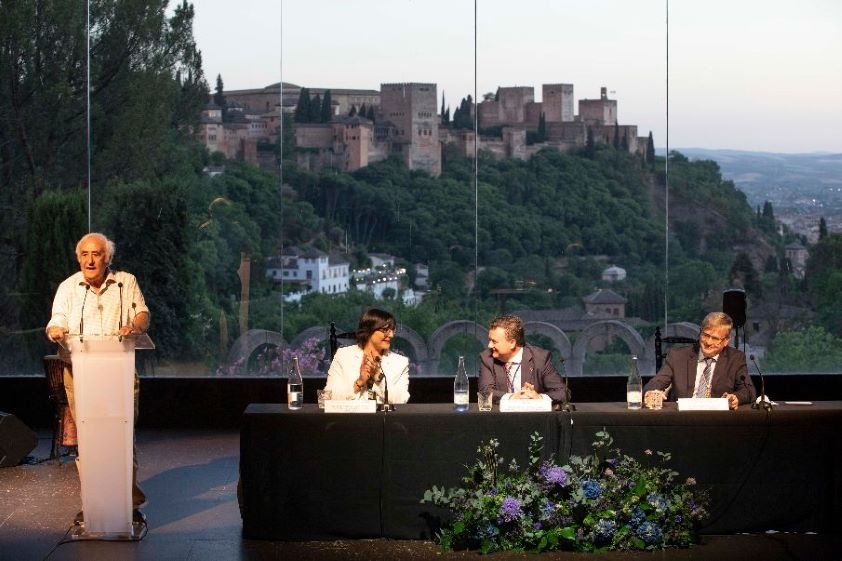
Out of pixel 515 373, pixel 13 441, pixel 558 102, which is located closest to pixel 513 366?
pixel 515 373

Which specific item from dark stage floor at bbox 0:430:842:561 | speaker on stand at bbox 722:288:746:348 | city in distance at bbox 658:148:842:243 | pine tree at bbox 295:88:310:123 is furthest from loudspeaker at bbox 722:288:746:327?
dark stage floor at bbox 0:430:842:561

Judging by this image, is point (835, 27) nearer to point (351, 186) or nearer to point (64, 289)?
point (351, 186)

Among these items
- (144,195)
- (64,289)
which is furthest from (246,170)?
(64,289)

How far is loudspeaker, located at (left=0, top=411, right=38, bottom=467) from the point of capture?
344 inches

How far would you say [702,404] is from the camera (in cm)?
666

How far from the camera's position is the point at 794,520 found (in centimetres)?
665

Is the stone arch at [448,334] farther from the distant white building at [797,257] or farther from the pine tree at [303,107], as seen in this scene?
the distant white building at [797,257]

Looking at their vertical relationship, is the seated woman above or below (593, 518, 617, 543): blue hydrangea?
above

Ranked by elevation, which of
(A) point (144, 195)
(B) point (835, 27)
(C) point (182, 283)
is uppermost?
(B) point (835, 27)

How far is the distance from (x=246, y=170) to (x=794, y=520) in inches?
218

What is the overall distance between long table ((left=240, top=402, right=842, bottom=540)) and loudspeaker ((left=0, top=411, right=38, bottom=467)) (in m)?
2.67

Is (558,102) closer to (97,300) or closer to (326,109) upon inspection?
(326,109)

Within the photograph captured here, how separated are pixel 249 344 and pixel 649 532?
506cm

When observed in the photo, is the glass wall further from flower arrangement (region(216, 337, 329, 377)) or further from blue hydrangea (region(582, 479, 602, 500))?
blue hydrangea (region(582, 479, 602, 500))
